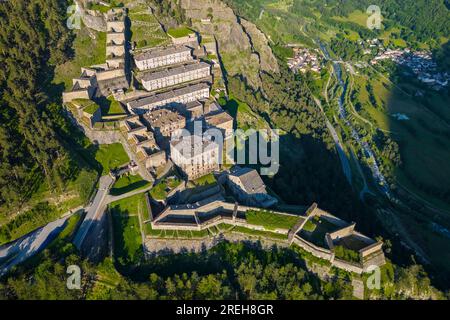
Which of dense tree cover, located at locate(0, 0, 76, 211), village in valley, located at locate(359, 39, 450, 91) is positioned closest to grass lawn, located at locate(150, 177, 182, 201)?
dense tree cover, located at locate(0, 0, 76, 211)

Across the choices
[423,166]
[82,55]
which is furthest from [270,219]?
[423,166]

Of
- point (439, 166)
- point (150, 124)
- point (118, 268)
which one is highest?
point (150, 124)

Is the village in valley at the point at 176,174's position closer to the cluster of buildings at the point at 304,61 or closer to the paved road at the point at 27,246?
the paved road at the point at 27,246

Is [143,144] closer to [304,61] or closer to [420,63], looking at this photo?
[304,61]

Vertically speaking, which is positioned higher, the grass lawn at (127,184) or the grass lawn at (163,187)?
the grass lawn at (163,187)

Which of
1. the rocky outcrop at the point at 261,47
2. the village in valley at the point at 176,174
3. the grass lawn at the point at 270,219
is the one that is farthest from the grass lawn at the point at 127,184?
the rocky outcrop at the point at 261,47

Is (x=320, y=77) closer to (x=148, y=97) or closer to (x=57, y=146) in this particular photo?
(x=148, y=97)

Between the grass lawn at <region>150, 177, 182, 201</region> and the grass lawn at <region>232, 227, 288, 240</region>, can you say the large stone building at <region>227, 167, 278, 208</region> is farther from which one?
the grass lawn at <region>150, 177, 182, 201</region>
